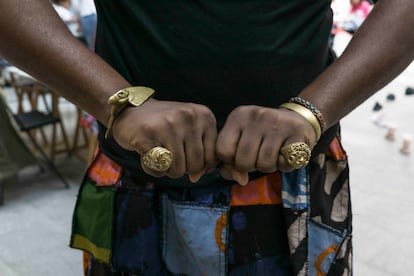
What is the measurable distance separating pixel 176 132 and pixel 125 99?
0.22 ft

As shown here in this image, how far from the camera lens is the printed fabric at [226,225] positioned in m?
0.64

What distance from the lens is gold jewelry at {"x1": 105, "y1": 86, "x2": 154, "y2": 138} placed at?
0.48 meters

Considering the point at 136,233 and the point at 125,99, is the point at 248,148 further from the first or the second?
the point at 136,233

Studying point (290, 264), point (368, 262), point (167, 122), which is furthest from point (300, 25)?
point (368, 262)

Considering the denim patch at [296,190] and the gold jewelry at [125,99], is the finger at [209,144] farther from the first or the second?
the denim patch at [296,190]

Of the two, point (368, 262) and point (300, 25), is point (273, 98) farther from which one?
point (368, 262)

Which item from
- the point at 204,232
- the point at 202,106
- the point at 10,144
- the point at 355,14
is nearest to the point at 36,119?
the point at 10,144

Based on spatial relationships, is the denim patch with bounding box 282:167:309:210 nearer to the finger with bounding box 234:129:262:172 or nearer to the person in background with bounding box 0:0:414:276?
the person in background with bounding box 0:0:414:276

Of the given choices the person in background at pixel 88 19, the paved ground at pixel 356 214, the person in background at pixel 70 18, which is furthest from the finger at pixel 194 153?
the person in background at pixel 70 18

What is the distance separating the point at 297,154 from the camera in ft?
1.54

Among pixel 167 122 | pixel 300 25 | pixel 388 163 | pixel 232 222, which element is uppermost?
pixel 300 25

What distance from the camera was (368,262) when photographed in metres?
1.99

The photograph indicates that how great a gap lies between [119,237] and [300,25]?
1.34 feet

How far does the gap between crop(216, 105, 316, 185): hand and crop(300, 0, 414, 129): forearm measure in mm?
64
